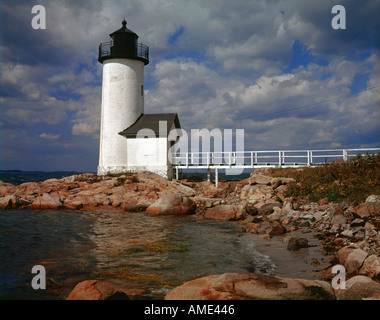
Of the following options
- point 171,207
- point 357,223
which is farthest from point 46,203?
point 357,223

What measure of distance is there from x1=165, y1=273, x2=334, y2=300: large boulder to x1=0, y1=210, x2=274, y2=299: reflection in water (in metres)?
1.14

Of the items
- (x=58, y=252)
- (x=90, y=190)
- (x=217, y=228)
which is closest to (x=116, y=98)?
(x=90, y=190)

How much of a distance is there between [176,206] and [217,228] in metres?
3.83

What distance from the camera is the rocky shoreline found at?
465 centimetres

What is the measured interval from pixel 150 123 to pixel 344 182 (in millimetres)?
16033

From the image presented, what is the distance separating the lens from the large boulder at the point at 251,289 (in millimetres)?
4453

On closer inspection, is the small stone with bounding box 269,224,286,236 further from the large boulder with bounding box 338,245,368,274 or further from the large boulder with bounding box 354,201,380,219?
the large boulder with bounding box 338,245,368,274

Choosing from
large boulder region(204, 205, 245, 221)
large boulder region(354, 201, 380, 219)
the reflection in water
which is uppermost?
large boulder region(354, 201, 380, 219)

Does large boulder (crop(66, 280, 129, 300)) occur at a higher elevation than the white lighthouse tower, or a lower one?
lower

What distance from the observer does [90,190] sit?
19547mm

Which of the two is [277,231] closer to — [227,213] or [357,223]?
[357,223]

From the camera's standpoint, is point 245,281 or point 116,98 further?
point 116,98

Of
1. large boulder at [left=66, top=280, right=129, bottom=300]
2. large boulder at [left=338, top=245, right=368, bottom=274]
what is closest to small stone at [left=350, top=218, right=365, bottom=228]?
large boulder at [left=338, top=245, right=368, bottom=274]
